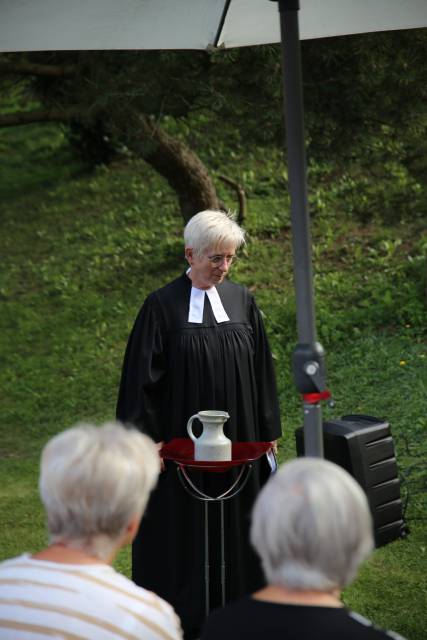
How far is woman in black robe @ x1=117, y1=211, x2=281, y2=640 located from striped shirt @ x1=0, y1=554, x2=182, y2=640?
6.67 feet

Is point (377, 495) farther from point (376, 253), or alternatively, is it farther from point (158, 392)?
point (376, 253)

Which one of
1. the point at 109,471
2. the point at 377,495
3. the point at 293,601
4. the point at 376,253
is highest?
the point at 376,253

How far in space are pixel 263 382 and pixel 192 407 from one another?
1.16ft

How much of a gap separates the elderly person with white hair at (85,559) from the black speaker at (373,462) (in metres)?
3.48

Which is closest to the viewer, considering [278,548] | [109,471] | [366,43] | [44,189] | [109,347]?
[278,548]

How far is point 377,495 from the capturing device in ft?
19.1

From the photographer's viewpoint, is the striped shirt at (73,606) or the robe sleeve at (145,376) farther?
the robe sleeve at (145,376)

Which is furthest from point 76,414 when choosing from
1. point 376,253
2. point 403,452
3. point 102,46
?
point 102,46

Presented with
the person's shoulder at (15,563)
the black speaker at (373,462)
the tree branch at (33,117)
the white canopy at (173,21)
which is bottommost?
the black speaker at (373,462)

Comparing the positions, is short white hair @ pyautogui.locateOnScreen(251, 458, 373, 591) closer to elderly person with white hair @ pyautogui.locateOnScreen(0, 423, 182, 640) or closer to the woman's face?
elderly person with white hair @ pyautogui.locateOnScreen(0, 423, 182, 640)

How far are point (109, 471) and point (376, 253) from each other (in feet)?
30.2

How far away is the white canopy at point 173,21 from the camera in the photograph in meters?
3.91

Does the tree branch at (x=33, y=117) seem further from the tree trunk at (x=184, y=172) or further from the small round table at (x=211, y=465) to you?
the small round table at (x=211, y=465)

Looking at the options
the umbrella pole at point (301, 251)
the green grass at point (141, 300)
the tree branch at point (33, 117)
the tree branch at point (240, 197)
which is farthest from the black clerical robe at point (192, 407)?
the tree branch at point (240, 197)
